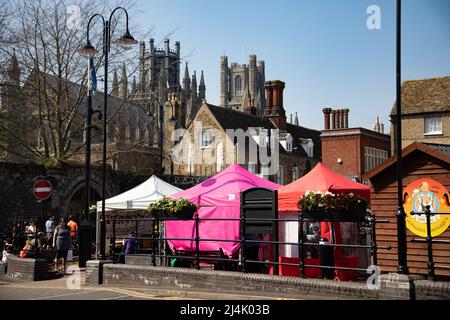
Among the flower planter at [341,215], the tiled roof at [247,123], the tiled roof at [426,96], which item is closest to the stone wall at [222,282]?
the flower planter at [341,215]

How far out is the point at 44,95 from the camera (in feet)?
96.8

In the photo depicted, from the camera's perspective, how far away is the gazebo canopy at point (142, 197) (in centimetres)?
1986

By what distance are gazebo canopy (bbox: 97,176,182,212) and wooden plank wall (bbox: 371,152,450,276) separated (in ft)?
27.9

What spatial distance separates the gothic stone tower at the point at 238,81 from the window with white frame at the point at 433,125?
154 meters

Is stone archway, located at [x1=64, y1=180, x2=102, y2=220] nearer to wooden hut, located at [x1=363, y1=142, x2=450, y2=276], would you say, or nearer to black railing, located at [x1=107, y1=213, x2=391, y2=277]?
black railing, located at [x1=107, y1=213, x2=391, y2=277]

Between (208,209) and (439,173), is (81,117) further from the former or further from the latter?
(439,173)

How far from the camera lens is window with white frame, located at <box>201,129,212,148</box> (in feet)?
151

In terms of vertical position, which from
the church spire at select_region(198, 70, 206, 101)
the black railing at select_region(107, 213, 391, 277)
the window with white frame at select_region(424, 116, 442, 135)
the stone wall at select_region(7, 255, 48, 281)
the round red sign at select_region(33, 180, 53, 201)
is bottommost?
the stone wall at select_region(7, 255, 48, 281)

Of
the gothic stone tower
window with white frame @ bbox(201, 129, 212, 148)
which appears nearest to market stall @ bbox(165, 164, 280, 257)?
window with white frame @ bbox(201, 129, 212, 148)

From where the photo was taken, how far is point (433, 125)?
114 feet

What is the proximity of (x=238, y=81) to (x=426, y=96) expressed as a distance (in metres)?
162

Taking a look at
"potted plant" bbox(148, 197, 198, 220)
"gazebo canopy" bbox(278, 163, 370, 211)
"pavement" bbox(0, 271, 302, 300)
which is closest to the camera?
"pavement" bbox(0, 271, 302, 300)

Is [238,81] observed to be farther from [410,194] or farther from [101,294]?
[101,294]

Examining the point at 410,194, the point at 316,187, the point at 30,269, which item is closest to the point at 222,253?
the point at 316,187
